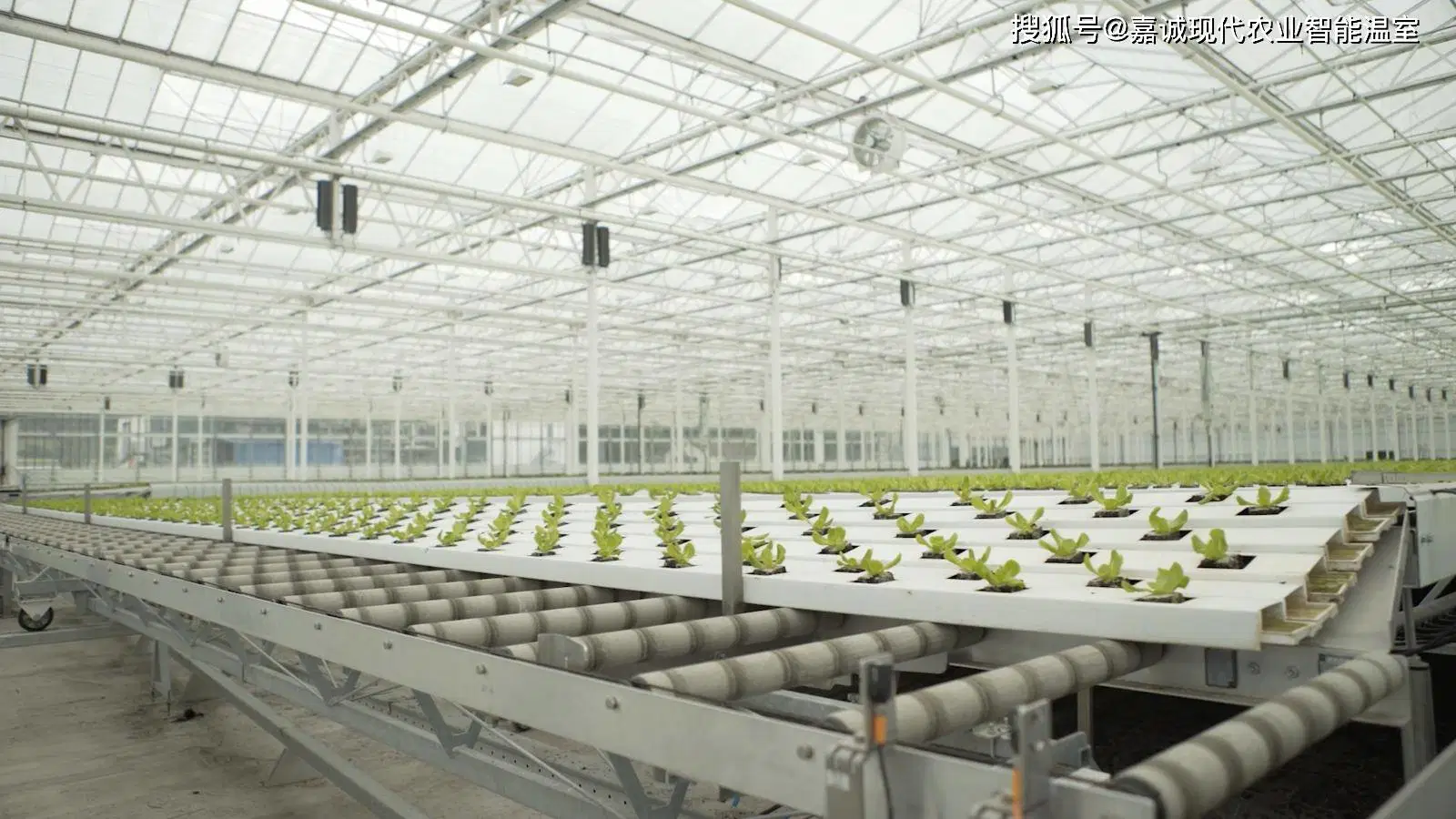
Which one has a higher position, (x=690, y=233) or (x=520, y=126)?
(x=520, y=126)

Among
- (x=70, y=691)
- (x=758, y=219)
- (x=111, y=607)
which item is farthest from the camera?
(x=758, y=219)

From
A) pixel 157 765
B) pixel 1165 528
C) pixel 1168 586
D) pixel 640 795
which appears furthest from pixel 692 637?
pixel 157 765

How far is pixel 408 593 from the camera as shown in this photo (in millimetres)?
4898

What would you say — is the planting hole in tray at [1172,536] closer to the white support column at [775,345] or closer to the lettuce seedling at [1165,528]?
the lettuce seedling at [1165,528]

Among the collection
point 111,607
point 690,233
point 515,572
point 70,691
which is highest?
point 690,233

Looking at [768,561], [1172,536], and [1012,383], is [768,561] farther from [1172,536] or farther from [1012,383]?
[1012,383]

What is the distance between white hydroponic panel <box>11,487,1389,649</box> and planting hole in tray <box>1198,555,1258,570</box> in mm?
50

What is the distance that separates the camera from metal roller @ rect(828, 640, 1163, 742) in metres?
2.04

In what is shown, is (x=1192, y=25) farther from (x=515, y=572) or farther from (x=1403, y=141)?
(x=515, y=572)

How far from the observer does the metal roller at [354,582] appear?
191 inches

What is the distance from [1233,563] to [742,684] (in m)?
2.58

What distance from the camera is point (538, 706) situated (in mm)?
2678

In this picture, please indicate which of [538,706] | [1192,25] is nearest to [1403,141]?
[1192,25]

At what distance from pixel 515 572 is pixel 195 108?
37.5 feet
